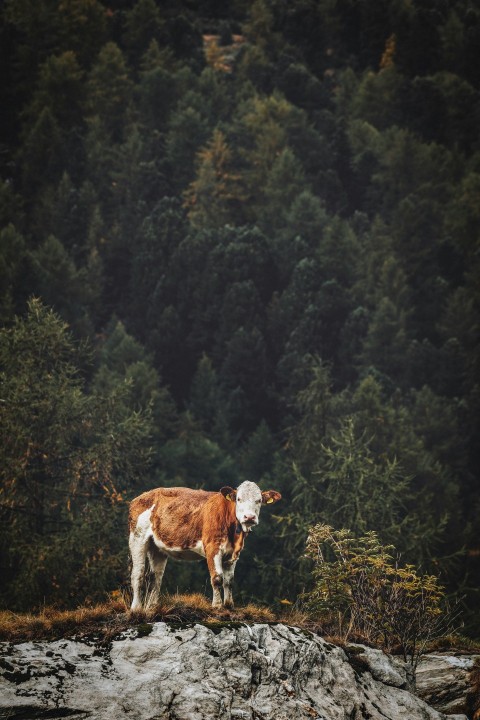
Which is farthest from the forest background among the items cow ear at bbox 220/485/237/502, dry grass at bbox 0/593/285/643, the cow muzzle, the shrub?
dry grass at bbox 0/593/285/643

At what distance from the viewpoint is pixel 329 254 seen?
89375 millimetres

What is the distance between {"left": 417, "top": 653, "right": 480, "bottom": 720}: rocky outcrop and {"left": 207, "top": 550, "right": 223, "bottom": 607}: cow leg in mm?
3365

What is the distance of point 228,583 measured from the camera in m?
17.3

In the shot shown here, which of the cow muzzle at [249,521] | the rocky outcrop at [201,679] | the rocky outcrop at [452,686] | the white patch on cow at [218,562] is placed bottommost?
the rocky outcrop at [452,686]

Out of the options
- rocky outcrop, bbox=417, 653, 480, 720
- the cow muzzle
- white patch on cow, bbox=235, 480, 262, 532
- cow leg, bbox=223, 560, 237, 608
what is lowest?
rocky outcrop, bbox=417, 653, 480, 720

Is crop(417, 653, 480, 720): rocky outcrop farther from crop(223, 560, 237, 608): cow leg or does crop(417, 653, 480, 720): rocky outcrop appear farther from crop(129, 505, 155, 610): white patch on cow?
crop(129, 505, 155, 610): white patch on cow

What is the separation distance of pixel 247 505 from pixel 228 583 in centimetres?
130

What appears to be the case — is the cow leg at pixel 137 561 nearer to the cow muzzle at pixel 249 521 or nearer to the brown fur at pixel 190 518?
the brown fur at pixel 190 518

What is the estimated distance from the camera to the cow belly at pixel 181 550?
57.9 feet

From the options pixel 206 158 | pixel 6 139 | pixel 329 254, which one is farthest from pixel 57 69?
pixel 329 254

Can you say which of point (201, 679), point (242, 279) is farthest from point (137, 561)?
point (242, 279)

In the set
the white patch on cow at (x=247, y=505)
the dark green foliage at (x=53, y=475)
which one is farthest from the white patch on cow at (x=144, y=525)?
the dark green foliage at (x=53, y=475)

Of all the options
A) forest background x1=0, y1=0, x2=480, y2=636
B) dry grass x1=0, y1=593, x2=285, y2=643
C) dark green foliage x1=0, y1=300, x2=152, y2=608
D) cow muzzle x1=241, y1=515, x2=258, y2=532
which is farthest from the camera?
forest background x1=0, y1=0, x2=480, y2=636

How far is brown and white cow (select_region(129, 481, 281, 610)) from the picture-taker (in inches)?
675
